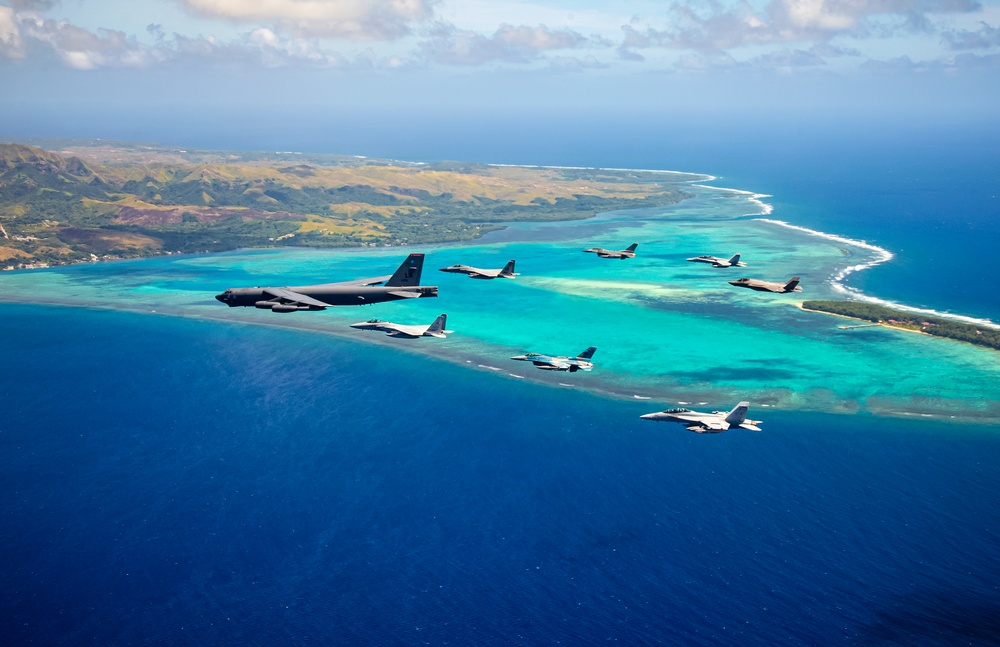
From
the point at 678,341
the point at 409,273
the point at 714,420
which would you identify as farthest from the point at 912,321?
the point at 409,273

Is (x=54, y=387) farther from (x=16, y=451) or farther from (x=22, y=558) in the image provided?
(x=22, y=558)

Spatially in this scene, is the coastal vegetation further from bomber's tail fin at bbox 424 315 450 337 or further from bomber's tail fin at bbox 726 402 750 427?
bomber's tail fin at bbox 424 315 450 337

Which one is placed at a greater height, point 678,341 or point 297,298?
point 297,298

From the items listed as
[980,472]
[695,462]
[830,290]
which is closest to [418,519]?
[695,462]

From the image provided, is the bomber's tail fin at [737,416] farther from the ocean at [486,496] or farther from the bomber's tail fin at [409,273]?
the bomber's tail fin at [409,273]

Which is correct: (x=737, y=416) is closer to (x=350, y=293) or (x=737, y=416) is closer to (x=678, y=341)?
(x=350, y=293)

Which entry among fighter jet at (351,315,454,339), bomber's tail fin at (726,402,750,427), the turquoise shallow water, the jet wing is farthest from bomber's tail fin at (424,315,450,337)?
the turquoise shallow water

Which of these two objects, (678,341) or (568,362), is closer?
(568,362)

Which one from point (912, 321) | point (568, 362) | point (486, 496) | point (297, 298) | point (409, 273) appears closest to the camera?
point (297, 298)
